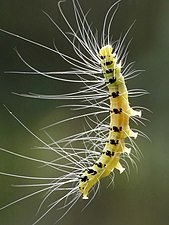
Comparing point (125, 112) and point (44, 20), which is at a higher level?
point (44, 20)

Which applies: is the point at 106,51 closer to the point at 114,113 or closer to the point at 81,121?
the point at 114,113

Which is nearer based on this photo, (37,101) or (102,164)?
(102,164)

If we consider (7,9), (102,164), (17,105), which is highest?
(7,9)

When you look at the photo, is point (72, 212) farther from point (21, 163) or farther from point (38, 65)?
point (38, 65)

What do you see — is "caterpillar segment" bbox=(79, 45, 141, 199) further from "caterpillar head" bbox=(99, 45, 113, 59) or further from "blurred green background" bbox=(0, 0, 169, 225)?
"blurred green background" bbox=(0, 0, 169, 225)

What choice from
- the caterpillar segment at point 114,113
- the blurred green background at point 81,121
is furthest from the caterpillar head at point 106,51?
the blurred green background at point 81,121

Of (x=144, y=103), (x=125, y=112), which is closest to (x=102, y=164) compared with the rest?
(x=125, y=112)
